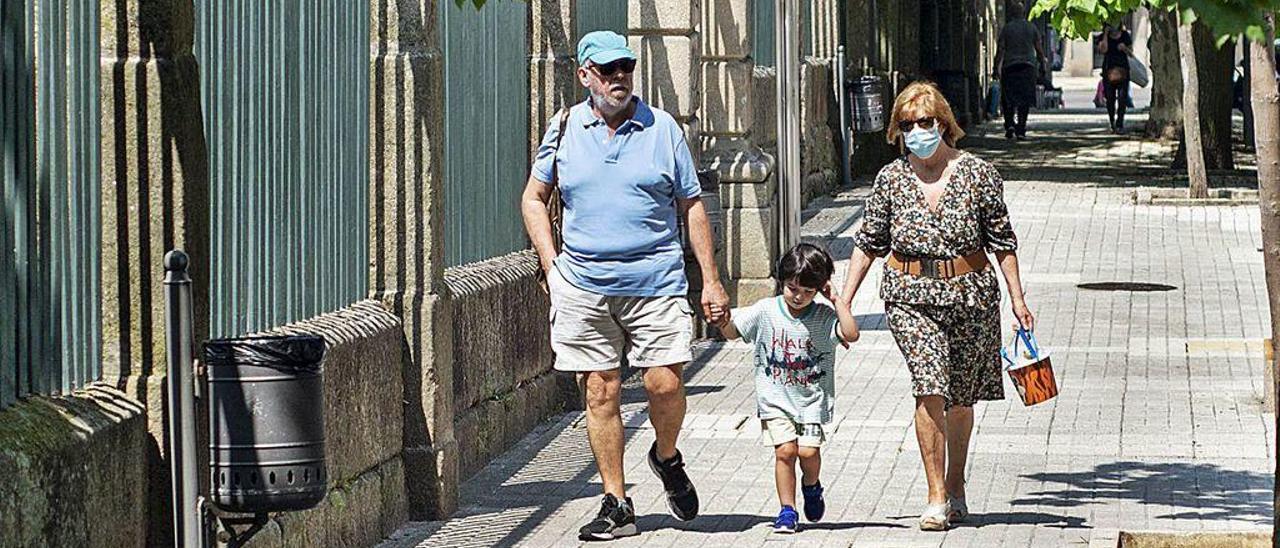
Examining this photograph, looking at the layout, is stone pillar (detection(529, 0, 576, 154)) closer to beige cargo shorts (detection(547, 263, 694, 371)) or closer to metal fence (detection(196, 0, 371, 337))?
metal fence (detection(196, 0, 371, 337))

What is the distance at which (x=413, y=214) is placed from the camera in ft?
29.2

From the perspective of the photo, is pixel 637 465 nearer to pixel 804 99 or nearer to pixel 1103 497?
pixel 1103 497

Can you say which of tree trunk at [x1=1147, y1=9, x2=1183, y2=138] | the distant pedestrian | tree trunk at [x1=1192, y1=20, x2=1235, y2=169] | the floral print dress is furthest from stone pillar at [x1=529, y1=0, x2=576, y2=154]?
the distant pedestrian

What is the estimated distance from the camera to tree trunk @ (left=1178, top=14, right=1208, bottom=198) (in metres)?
24.0

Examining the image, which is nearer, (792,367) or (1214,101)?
(792,367)

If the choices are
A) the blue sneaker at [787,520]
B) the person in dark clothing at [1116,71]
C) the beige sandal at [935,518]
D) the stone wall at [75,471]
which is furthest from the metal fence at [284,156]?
the person in dark clothing at [1116,71]

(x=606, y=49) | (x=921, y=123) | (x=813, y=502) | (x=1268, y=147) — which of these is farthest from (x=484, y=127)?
(x=1268, y=147)

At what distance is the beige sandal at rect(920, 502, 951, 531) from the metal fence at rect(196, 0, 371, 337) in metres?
2.10

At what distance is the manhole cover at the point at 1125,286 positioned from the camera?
17.4 m

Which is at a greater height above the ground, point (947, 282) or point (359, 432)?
point (947, 282)

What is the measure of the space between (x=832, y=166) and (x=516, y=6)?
56.0ft

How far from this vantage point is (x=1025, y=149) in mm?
35094

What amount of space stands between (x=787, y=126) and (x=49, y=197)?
1061cm

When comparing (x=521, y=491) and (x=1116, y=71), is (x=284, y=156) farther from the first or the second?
(x=1116, y=71)
